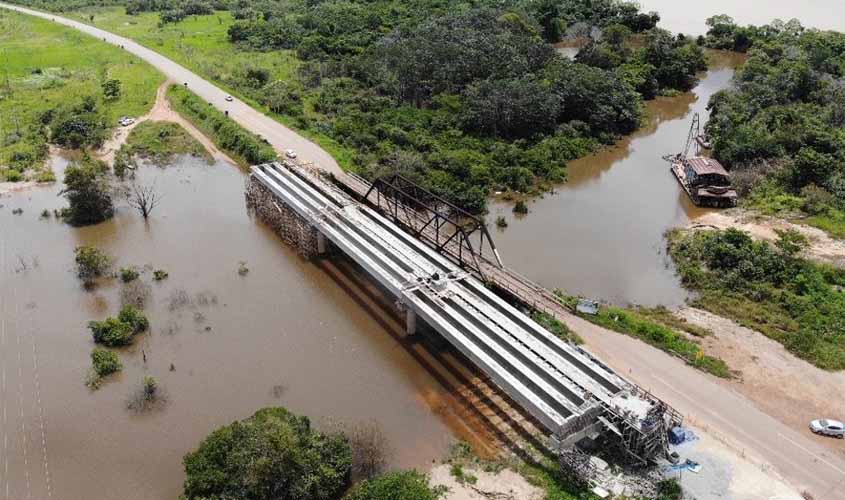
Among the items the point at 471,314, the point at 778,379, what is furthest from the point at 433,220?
the point at 778,379

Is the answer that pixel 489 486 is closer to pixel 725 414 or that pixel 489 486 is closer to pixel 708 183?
pixel 725 414

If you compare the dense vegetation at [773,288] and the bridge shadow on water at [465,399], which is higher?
the dense vegetation at [773,288]

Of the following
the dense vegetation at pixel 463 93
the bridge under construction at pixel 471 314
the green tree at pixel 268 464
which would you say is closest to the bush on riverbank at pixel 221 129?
the dense vegetation at pixel 463 93

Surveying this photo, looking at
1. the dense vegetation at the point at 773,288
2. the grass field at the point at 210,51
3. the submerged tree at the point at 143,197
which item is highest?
the grass field at the point at 210,51

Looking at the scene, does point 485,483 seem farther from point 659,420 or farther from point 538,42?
point 538,42

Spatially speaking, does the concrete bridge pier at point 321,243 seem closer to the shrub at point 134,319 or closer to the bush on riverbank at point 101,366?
the shrub at point 134,319

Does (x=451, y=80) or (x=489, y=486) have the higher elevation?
(x=451, y=80)

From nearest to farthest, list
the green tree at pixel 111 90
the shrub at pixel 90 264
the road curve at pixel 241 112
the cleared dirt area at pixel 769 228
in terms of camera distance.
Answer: the shrub at pixel 90 264, the cleared dirt area at pixel 769 228, the road curve at pixel 241 112, the green tree at pixel 111 90
